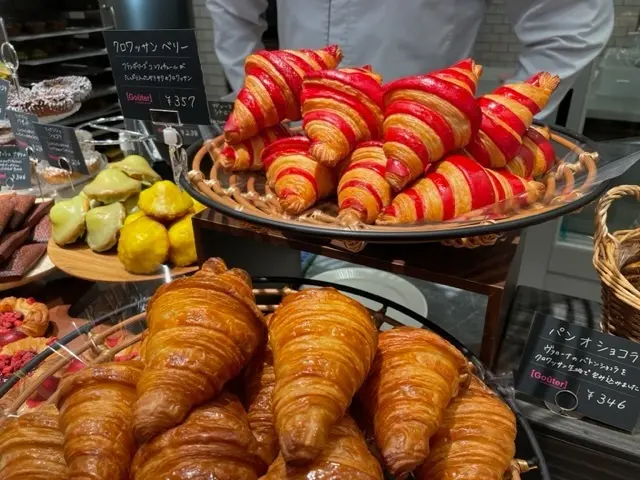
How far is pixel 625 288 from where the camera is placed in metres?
0.81

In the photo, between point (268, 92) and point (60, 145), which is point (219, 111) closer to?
point (268, 92)

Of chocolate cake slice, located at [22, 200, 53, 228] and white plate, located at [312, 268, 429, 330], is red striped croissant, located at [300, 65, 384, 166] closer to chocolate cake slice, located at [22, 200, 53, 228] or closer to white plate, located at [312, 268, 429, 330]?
white plate, located at [312, 268, 429, 330]

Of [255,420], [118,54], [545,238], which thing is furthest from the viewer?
[545,238]

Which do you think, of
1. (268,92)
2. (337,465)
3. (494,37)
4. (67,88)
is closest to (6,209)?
(67,88)

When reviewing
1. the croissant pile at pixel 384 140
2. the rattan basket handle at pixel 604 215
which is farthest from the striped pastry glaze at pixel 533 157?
the rattan basket handle at pixel 604 215

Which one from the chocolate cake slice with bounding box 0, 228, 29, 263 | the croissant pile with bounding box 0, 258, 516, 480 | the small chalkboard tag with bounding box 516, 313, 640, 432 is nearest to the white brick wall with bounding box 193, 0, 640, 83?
the chocolate cake slice with bounding box 0, 228, 29, 263

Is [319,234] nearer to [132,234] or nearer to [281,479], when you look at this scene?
[281,479]

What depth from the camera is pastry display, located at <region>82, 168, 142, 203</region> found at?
1284mm

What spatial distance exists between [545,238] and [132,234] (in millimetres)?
1894

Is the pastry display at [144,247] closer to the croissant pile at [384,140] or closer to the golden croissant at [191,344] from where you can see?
the croissant pile at [384,140]

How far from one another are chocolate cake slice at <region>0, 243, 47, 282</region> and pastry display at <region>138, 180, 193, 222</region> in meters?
0.31

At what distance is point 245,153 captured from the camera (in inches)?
36.4

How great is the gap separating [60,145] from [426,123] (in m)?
0.99

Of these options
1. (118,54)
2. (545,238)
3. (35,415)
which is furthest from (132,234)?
(545,238)
